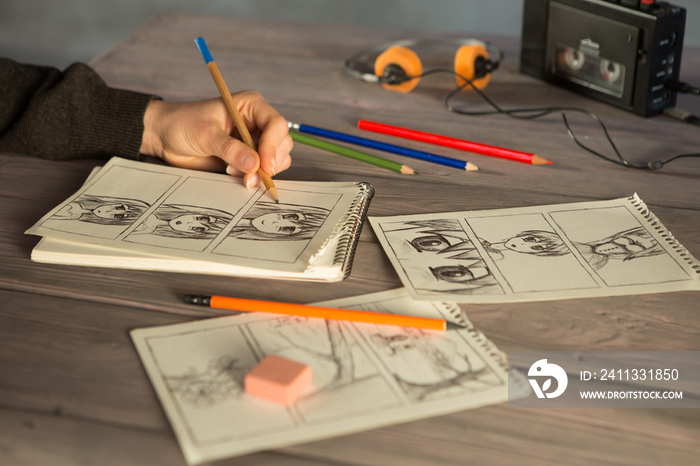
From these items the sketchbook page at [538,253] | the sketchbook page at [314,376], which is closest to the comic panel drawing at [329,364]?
the sketchbook page at [314,376]

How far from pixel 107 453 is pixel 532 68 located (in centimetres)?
100

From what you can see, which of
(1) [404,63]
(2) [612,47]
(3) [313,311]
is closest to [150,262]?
(3) [313,311]

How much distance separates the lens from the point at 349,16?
2.71 meters

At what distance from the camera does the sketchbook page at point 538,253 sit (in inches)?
26.1

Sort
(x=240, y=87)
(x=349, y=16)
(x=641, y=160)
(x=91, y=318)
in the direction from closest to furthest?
(x=91, y=318) < (x=641, y=160) < (x=240, y=87) < (x=349, y=16)

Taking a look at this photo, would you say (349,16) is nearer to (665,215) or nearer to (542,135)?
(542,135)

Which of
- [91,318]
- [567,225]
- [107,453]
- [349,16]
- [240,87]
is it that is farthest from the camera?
[349,16]

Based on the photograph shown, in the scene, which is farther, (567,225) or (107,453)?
(567,225)

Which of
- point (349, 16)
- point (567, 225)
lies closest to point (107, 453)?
point (567, 225)

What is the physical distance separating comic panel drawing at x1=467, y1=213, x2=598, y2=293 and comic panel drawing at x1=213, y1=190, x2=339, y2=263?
176mm

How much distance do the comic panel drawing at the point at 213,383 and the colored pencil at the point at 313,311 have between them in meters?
0.03

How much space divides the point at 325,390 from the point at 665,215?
0.48 m

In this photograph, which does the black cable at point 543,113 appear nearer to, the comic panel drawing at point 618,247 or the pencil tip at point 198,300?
the comic panel drawing at point 618,247

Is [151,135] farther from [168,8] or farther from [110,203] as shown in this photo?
[168,8]
